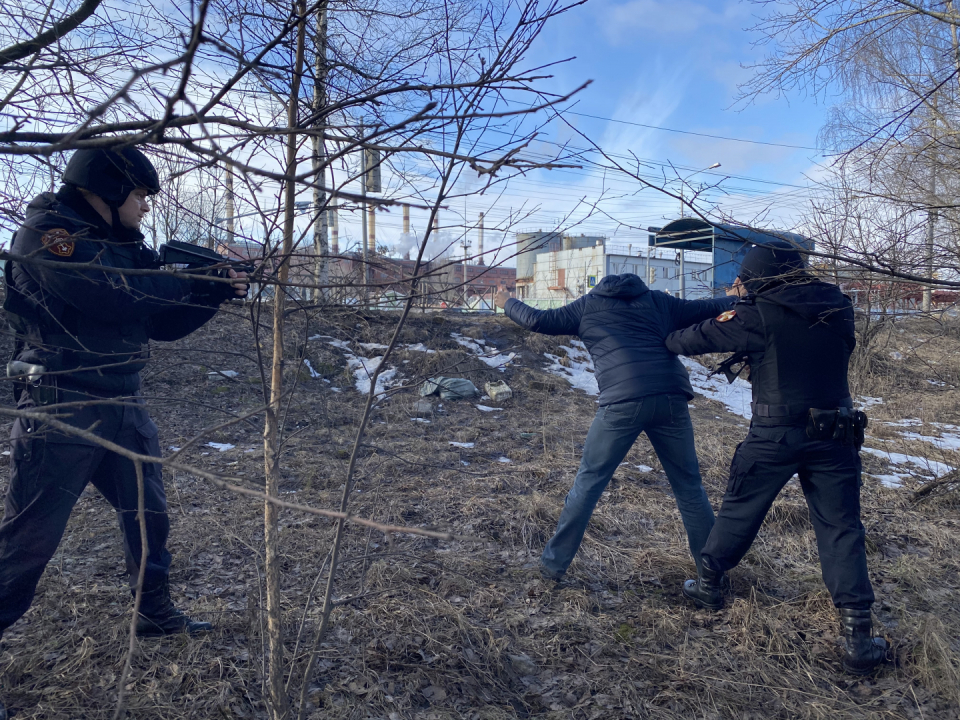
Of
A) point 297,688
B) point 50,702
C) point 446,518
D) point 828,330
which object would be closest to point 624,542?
point 446,518

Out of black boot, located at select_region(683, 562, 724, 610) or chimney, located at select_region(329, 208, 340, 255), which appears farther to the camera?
black boot, located at select_region(683, 562, 724, 610)

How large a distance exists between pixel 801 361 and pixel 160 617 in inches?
114

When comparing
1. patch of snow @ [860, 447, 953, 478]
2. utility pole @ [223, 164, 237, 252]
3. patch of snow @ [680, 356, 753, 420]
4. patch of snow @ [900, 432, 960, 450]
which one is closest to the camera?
utility pole @ [223, 164, 237, 252]

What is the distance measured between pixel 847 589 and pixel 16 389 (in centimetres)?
331

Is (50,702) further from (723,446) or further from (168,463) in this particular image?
(723,446)

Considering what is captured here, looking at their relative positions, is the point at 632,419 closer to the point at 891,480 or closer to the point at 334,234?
the point at 334,234

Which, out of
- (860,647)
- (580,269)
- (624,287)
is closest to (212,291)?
(624,287)

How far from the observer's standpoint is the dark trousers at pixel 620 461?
3.09 metres

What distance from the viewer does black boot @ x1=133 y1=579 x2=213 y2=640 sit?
2406mm

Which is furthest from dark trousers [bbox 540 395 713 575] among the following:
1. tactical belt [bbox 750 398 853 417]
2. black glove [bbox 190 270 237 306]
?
black glove [bbox 190 270 237 306]

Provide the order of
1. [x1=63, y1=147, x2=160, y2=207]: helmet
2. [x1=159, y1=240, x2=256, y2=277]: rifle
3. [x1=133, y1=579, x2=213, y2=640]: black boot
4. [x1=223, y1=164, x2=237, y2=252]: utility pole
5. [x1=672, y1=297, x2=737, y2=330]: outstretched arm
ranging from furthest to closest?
[x1=672, y1=297, x2=737, y2=330]: outstretched arm
[x1=133, y1=579, x2=213, y2=640]: black boot
[x1=63, y1=147, x2=160, y2=207]: helmet
[x1=159, y1=240, x2=256, y2=277]: rifle
[x1=223, y1=164, x2=237, y2=252]: utility pole

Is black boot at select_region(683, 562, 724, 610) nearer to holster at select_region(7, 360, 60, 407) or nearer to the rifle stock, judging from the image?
the rifle stock

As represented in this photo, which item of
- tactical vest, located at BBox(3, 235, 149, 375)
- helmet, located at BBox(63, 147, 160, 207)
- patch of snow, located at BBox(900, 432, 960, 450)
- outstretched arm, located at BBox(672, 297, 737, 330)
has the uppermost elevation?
helmet, located at BBox(63, 147, 160, 207)

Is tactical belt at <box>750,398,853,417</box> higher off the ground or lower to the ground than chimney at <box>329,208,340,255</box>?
lower
